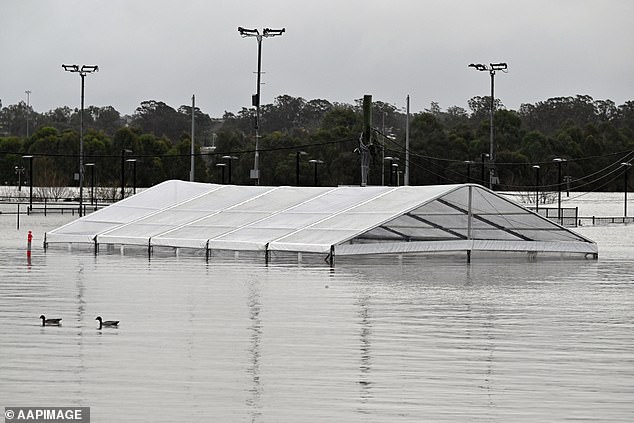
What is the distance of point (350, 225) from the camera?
33.5 meters

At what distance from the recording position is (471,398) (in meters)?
11.2

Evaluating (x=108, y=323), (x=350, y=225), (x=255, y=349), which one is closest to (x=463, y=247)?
(x=350, y=225)

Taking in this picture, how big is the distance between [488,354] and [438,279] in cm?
1284

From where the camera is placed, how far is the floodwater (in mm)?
10867

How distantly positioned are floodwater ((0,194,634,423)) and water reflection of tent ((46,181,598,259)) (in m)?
6.15

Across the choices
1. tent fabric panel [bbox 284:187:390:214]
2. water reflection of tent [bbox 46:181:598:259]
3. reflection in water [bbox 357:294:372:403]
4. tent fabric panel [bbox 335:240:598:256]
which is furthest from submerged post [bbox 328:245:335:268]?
reflection in water [bbox 357:294:372:403]

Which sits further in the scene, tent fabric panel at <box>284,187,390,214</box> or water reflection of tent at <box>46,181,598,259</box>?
tent fabric panel at <box>284,187,390,214</box>

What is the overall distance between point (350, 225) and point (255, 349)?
756 inches

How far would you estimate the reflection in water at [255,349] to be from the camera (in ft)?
35.4

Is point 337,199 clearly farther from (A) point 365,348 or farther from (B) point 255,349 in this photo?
(B) point 255,349

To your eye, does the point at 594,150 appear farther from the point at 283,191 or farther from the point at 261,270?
→ the point at 261,270

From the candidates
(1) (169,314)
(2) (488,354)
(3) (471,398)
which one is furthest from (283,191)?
(3) (471,398)

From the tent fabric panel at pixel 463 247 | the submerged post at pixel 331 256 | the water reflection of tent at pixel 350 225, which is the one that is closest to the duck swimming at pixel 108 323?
the submerged post at pixel 331 256

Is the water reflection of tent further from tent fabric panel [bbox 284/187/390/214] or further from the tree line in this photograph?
the tree line
